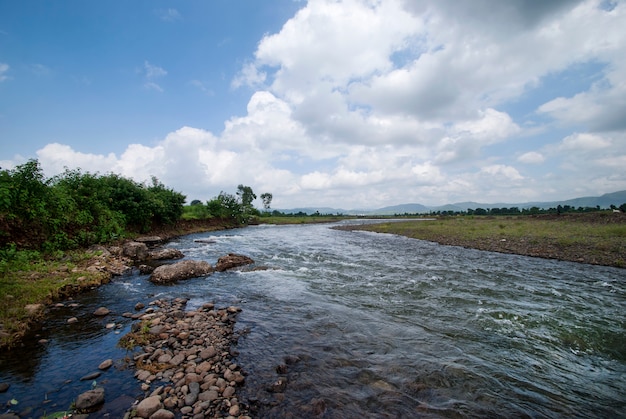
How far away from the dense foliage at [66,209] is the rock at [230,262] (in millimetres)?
10106

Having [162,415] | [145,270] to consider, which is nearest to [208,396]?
[162,415]

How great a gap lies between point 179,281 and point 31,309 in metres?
6.10

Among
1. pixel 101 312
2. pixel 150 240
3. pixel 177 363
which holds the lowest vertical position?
pixel 177 363

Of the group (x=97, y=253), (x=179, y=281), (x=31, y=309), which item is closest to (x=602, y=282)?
(x=179, y=281)

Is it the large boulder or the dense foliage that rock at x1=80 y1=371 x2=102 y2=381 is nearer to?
the large boulder

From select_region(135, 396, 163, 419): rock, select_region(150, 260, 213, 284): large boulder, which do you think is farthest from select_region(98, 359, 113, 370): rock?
select_region(150, 260, 213, 284): large boulder

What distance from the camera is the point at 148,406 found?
4883 mm

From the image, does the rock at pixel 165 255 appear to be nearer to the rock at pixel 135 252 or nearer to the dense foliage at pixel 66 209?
the rock at pixel 135 252

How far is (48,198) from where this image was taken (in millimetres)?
17984

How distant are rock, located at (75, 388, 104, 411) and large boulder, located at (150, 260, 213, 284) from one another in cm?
972

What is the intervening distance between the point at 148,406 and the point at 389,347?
6093 mm

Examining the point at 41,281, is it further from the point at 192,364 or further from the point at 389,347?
the point at 389,347

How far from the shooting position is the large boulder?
563 inches

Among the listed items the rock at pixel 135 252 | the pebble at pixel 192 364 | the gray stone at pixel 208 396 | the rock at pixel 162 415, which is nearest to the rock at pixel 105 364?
the pebble at pixel 192 364
